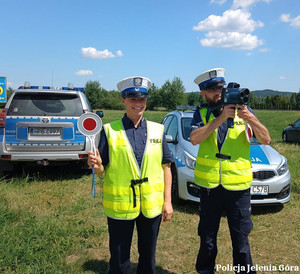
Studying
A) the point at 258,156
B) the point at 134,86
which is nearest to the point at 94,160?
the point at 134,86

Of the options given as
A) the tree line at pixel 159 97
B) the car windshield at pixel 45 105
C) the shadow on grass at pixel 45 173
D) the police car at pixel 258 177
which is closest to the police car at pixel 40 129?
the car windshield at pixel 45 105

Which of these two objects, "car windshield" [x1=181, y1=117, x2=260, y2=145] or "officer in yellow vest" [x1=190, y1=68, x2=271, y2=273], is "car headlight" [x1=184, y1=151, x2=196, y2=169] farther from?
"officer in yellow vest" [x1=190, y1=68, x2=271, y2=273]

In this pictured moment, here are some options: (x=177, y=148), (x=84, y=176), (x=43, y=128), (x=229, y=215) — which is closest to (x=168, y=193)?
(x=229, y=215)

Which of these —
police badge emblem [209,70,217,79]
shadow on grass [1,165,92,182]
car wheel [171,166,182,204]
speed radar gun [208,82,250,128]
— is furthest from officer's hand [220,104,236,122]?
shadow on grass [1,165,92,182]

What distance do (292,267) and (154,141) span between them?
86.3 inches

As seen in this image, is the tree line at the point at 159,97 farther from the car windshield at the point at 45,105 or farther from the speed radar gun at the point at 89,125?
the speed radar gun at the point at 89,125

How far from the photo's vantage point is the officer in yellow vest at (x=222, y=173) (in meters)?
2.47

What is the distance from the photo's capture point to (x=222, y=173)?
8.23 ft

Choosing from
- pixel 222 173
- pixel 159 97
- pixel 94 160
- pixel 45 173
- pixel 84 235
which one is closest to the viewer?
pixel 94 160

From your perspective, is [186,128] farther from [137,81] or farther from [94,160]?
[94,160]

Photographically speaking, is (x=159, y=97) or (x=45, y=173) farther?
(x=159, y=97)

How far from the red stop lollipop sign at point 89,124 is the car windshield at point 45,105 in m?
3.60

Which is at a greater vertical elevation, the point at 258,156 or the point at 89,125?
the point at 89,125

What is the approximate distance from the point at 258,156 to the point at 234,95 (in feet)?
8.29
